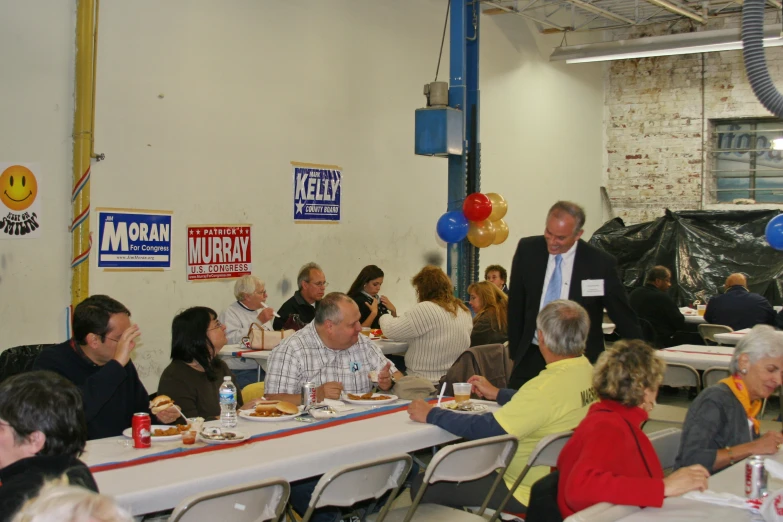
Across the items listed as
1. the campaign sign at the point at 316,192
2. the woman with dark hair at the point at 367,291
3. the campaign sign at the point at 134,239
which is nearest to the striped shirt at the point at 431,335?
the woman with dark hair at the point at 367,291

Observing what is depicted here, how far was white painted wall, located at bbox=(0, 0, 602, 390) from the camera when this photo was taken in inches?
248

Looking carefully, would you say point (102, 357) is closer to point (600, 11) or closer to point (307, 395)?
point (307, 395)

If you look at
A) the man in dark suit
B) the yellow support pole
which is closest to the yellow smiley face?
the yellow support pole

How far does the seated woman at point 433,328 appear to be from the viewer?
6074 millimetres

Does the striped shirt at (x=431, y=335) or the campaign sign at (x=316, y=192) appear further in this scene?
the campaign sign at (x=316, y=192)

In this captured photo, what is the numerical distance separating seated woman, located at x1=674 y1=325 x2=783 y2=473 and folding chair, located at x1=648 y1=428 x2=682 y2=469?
4cm

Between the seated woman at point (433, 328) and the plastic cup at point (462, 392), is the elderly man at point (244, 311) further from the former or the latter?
the plastic cup at point (462, 392)

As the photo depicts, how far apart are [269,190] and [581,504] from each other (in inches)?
230

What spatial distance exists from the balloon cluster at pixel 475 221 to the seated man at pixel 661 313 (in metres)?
1.59

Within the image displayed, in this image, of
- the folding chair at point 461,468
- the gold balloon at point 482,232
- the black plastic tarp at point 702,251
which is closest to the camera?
the folding chair at point 461,468

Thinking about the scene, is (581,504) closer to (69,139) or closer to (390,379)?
(390,379)

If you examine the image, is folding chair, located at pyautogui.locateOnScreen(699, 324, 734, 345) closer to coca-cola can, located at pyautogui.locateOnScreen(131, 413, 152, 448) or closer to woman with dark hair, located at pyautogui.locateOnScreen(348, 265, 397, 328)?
woman with dark hair, located at pyautogui.locateOnScreen(348, 265, 397, 328)

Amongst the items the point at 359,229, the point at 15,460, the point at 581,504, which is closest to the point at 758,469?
the point at 581,504

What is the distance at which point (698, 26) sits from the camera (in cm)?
1288
